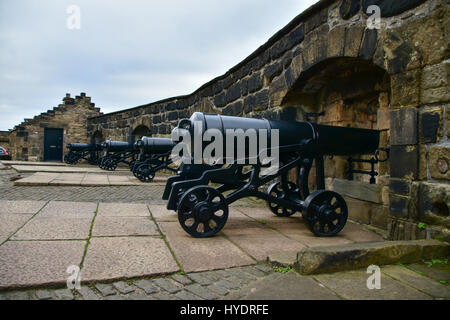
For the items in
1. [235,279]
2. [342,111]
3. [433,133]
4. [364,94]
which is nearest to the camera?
[235,279]

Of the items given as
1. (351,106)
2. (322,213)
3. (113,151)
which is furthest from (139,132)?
(322,213)

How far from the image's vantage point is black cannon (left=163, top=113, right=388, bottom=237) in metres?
2.85

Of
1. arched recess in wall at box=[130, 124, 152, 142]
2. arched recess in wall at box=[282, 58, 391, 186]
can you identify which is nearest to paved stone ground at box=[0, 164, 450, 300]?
arched recess in wall at box=[282, 58, 391, 186]

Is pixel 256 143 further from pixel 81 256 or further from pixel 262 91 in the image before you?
pixel 262 91

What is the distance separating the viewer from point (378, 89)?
3.76 meters

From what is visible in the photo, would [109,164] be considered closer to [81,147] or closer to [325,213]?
[81,147]

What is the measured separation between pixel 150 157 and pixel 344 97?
5401 millimetres

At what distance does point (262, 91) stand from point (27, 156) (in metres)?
18.1

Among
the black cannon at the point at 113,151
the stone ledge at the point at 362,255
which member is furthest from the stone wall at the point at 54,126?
the stone ledge at the point at 362,255

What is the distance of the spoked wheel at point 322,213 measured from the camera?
298cm

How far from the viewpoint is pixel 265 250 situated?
8.23 ft

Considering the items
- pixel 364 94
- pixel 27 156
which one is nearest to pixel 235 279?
pixel 364 94

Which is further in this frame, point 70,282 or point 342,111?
point 342,111
